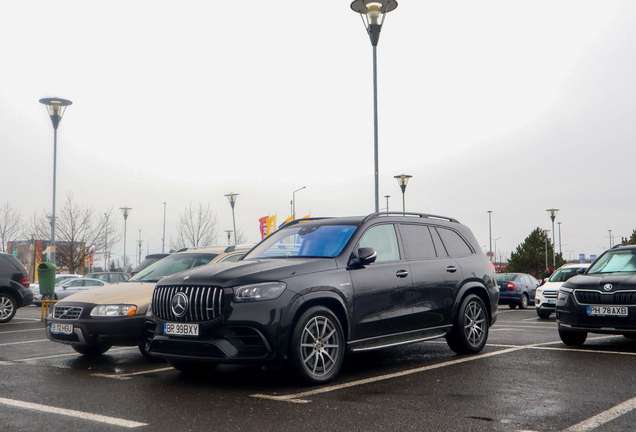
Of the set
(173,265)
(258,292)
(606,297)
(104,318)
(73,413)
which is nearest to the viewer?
(73,413)

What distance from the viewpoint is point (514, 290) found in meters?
26.0

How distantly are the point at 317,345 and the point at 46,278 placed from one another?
1226 centimetres

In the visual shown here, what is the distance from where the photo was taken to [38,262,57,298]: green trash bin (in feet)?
54.0

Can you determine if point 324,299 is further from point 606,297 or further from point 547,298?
point 547,298

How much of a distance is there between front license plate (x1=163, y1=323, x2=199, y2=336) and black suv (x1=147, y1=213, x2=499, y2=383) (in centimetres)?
1

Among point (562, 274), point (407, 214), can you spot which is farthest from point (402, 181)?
point (407, 214)

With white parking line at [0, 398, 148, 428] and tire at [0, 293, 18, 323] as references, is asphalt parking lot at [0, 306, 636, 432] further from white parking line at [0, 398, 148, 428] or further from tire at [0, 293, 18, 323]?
tire at [0, 293, 18, 323]

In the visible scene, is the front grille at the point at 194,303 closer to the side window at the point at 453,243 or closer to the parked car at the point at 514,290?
the side window at the point at 453,243

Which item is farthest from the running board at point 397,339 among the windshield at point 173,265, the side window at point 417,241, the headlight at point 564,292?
the windshield at point 173,265

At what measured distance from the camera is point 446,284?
8.27 metres

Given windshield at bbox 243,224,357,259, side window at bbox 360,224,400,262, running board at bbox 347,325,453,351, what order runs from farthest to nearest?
side window at bbox 360,224,400,262 < windshield at bbox 243,224,357,259 < running board at bbox 347,325,453,351

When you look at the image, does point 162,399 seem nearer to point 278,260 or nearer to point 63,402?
point 63,402

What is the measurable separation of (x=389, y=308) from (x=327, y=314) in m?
1.05

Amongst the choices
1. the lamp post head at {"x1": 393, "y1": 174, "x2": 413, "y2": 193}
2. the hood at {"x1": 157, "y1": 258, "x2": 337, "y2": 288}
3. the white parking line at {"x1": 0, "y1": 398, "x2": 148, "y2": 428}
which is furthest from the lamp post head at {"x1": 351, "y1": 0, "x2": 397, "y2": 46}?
the lamp post head at {"x1": 393, "y1": 174, "x2": 413, "y2": 193}
